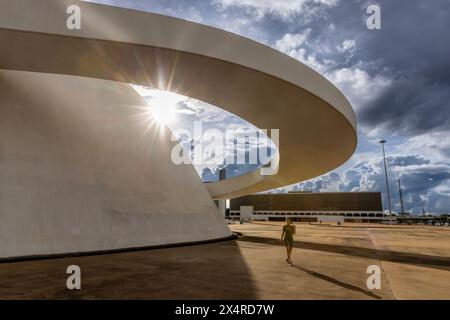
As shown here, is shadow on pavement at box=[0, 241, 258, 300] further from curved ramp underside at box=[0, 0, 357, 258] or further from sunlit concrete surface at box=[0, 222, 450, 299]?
curved ramp underside at box=[0, 0, 357, 258]

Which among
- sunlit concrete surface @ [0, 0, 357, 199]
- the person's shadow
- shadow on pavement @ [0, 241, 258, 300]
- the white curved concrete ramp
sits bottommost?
the person's shadow

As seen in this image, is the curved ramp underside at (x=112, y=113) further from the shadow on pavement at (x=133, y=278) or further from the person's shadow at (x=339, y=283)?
the person's shadow at (x=339, y=283)

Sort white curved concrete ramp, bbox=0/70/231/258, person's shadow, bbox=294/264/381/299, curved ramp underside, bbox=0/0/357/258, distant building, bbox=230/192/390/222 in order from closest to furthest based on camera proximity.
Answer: person's shadow, bbox=294/264/381/299 < curved ramp underside, bbox=0/0/357/258 < white curved concrete ramp, bbox=0/70/231/258 < distant building, bbox=230/192/390/222

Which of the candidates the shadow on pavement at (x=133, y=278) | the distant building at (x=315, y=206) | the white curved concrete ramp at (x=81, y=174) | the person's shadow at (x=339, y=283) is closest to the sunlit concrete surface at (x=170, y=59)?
the white curved concrete ramp at (x=81, y=174)

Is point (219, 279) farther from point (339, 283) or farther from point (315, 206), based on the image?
point (315, 206)

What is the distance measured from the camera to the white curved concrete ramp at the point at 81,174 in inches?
341

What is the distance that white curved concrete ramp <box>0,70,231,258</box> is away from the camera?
8.66m

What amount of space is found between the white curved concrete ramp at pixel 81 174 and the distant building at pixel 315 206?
7375 centimetres

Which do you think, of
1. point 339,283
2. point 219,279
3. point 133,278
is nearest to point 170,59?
point 133,278

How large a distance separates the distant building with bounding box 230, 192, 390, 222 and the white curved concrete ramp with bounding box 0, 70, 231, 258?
242ft

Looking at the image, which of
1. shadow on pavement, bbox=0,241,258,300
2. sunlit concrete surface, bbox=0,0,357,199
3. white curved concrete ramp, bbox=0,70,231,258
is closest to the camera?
shadow on pavement, bbox=0,241,258,300

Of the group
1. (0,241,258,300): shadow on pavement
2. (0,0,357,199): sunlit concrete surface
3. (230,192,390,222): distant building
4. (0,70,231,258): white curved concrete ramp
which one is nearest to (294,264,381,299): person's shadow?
(0,241,258,300): shadow on pavement

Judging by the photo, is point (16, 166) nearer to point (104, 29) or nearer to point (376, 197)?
point (104, 29)
